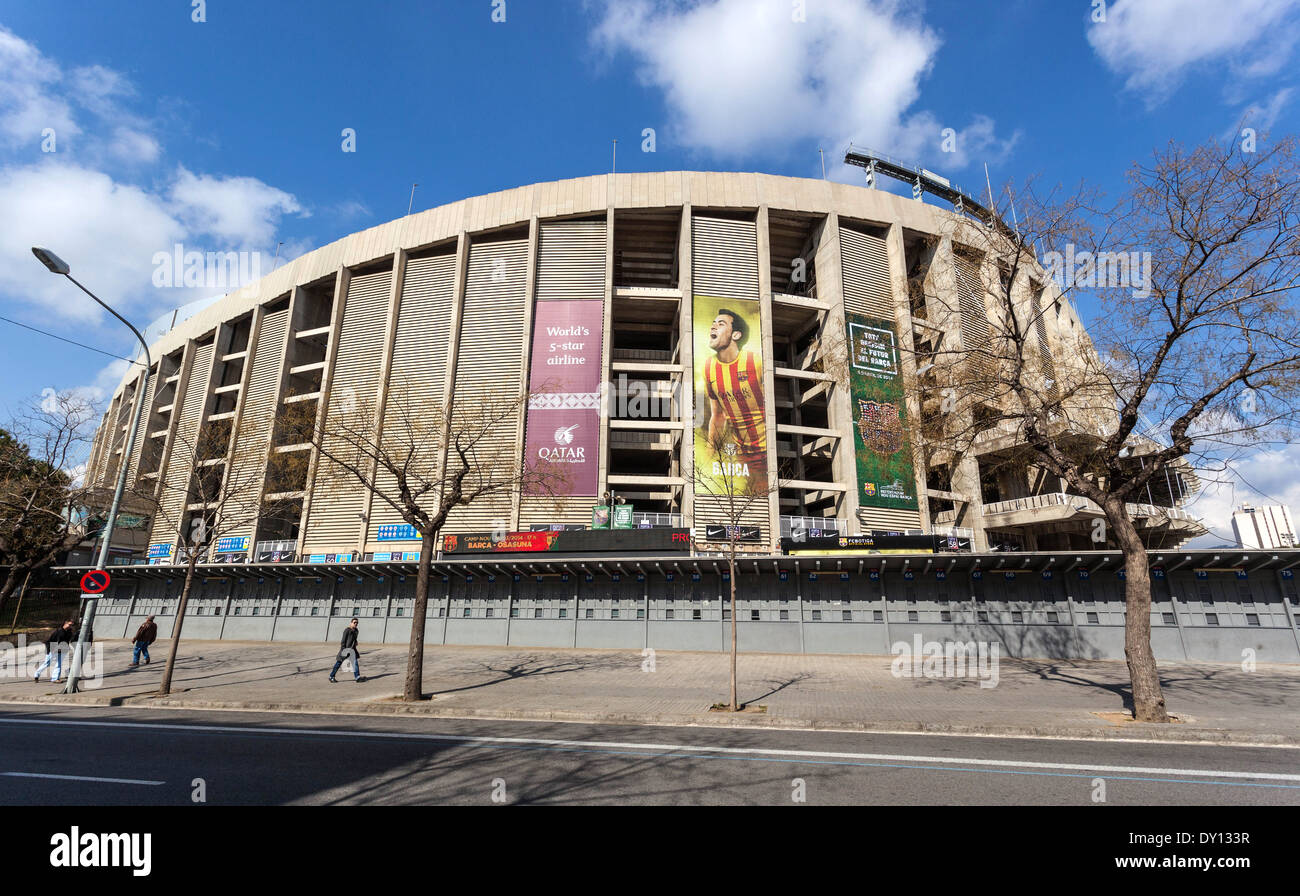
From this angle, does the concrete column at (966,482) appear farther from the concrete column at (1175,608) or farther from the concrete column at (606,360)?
the concrete column at (606,360)

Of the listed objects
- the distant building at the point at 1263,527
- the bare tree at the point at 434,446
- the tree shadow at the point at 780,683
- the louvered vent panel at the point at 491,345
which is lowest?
the tree shadow at the point at 780,683

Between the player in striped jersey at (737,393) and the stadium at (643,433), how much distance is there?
0.58 feet

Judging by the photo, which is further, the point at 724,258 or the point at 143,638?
the point at 724,258

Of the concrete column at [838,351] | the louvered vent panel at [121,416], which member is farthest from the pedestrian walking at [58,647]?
the louvered vent panel at [121,416]

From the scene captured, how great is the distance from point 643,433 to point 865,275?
60.4 feet

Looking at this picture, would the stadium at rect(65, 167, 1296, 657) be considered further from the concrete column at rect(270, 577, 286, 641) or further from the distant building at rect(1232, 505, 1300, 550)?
the distant building at rect(1232, 505, 1300, 550)

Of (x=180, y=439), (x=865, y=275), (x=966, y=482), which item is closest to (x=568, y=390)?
(x=865, y=275)

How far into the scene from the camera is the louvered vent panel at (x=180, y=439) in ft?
141

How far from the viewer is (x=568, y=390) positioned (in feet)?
110

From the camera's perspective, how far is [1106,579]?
18.9 m

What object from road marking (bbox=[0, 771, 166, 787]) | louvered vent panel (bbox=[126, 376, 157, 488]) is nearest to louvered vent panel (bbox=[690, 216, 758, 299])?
louvered vent panel (bbox=[126, 376, 157, 488])

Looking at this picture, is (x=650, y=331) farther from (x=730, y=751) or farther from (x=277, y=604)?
(x=730, y=751)

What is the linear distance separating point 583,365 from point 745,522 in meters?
13.7
